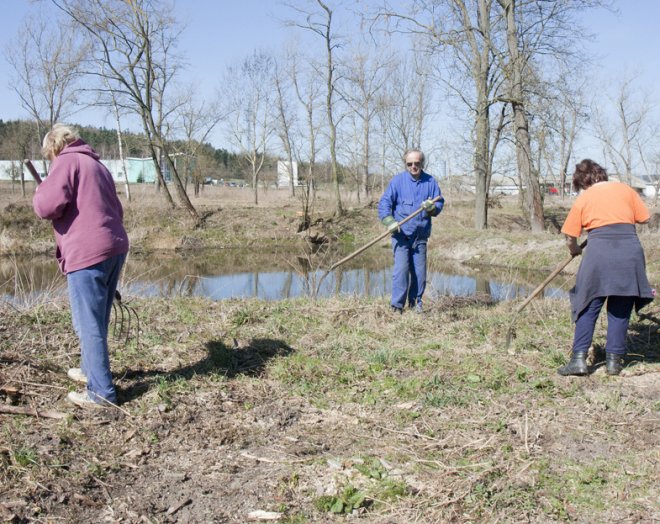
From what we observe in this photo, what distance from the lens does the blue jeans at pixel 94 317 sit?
3.64 m

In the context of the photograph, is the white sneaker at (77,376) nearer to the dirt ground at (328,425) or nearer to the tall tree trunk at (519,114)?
the dirt ground at (328,425)

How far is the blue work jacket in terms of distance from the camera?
6.55 m

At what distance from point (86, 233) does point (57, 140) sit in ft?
1.90

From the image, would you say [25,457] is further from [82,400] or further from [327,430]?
[327,430]

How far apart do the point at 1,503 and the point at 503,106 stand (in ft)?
59.8

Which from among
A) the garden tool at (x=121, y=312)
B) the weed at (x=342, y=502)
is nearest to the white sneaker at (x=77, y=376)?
the garden tool at (x=121, y=312)

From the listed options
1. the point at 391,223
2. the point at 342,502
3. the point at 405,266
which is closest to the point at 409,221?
the point at 391,223

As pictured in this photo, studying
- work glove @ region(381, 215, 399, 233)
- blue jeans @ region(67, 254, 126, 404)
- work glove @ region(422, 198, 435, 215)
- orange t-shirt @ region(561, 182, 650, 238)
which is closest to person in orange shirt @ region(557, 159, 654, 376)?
orange t-shirt @ region(561, 182, 650, 238)

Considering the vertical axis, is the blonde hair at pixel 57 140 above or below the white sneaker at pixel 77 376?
above

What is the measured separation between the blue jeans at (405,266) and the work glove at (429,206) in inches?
16.2

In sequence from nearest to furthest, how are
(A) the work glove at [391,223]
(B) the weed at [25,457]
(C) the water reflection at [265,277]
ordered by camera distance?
(B) the weed at [25,457] < (A) the work glove at [391,223] < (C) the water reflection at [265,277]

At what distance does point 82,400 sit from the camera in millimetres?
3752

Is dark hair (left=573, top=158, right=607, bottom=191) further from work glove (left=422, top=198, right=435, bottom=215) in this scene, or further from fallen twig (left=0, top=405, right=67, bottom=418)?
fallen twig (left=0, top=405, right=67, bottom=418)

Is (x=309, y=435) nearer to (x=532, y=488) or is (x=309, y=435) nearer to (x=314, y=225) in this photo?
(x=532, y=488)
